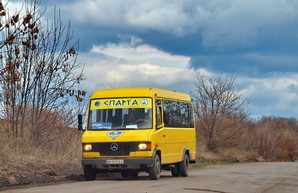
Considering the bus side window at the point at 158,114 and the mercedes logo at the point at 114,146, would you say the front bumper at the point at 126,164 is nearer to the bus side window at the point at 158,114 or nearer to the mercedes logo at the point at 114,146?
A: the mercedes logo at the point at 114,146

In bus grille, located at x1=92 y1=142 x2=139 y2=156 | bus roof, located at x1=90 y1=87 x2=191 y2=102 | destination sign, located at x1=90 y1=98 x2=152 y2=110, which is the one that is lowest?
bus grille, located at x1=92 y1=142 x2=139 y2=156

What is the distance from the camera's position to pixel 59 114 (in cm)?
2283

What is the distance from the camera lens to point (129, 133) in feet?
55.9

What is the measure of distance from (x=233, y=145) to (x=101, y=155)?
111ft

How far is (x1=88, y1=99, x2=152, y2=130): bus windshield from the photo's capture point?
17406 mm

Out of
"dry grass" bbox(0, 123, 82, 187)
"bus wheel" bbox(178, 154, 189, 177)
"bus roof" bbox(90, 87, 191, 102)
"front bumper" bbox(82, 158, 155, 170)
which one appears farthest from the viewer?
"bus wheel" bbox(178, 154, 189, 177)

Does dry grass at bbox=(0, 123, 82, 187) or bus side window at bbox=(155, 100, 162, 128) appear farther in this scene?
bus side window at bbox=(155, 100, 162, 128)

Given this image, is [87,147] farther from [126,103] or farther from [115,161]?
[126,103]

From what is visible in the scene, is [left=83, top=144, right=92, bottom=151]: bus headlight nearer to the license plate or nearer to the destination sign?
the license plate

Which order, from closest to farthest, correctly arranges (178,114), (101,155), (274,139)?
(101,155) → (178,114) → (274,139)

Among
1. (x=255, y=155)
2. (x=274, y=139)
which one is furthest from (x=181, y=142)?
(x=274, y=139)

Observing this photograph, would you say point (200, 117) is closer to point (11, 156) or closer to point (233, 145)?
point (233, 145)

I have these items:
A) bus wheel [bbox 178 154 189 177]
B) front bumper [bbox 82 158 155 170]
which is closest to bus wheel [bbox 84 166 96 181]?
front bumper [bbox 82 158 155 170]

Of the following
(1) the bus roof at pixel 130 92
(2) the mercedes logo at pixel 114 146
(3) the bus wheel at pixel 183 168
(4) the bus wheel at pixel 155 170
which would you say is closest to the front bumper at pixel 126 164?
(4) the bus wheel at pixel 155 170
